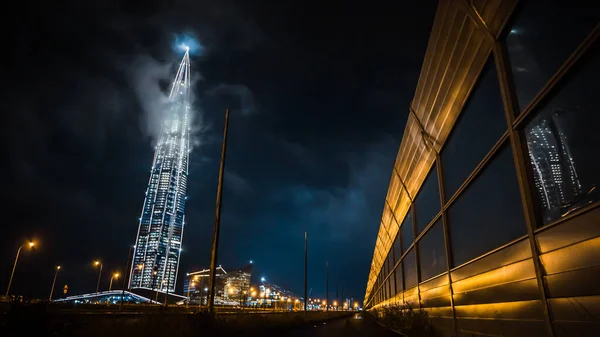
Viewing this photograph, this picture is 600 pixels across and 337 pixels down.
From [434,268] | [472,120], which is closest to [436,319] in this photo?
[434,268]

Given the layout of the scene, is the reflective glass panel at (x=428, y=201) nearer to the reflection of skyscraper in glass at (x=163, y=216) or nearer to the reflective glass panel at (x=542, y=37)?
the reflective glass panel at (x=542, y=37)

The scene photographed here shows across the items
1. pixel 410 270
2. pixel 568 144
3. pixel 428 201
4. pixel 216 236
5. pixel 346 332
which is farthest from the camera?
pixel 346 332

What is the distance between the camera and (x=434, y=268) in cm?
1117

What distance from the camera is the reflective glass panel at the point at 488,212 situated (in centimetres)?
550

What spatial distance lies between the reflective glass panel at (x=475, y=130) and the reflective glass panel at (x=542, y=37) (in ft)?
3.29

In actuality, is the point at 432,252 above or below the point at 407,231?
below

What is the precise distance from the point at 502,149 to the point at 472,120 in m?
1.61

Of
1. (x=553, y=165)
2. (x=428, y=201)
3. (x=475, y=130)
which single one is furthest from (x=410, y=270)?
(x=553, y=165)

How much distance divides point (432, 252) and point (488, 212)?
208 inches

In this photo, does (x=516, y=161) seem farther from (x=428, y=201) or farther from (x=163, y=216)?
(x=163, y=216)

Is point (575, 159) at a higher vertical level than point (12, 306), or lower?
higher

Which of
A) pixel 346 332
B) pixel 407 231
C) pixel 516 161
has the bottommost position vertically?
pixel 346 332

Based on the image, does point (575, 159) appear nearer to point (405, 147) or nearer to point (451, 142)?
point (451, 142)

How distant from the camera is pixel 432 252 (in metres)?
11.5
